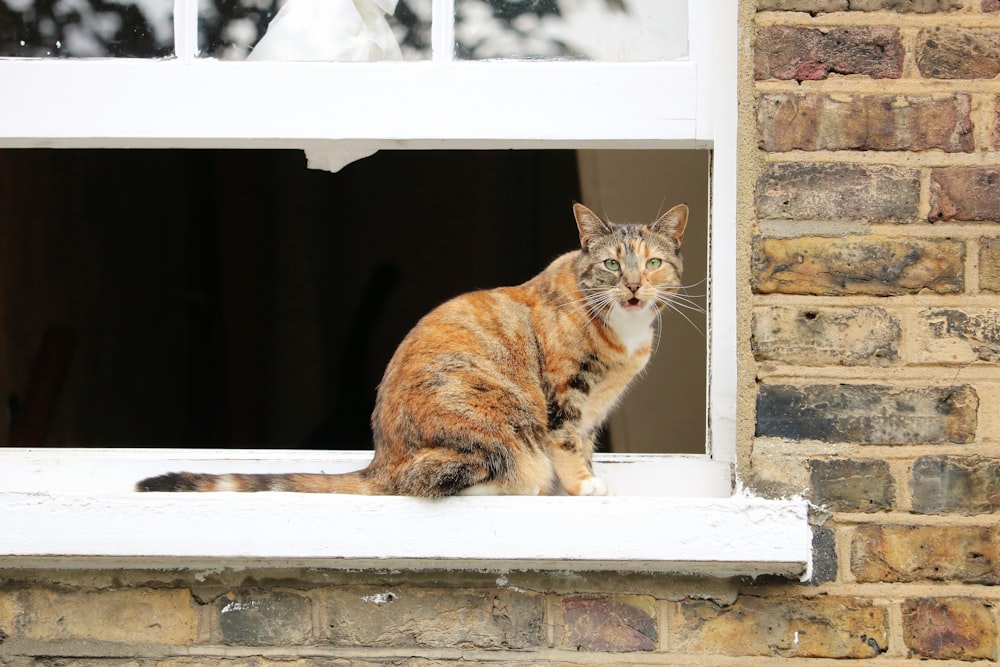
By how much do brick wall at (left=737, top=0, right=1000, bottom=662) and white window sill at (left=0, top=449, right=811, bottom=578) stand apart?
4.3 inches

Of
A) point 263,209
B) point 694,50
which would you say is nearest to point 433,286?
point 263,209

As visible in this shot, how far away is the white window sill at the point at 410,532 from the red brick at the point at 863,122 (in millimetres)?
631

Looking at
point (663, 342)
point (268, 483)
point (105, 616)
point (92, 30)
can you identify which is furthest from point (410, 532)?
point (663, 342)

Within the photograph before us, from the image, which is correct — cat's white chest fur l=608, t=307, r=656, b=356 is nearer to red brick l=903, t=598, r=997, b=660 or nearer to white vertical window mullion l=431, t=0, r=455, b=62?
white vertical window mullion l=431, t=0, r=455, b=62

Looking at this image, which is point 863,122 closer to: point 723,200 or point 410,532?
point 723,200

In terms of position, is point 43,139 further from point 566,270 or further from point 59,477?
point 566,270

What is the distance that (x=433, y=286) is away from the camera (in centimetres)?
562

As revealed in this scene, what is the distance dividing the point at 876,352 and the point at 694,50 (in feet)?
2.18

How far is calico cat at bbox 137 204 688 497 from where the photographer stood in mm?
1861

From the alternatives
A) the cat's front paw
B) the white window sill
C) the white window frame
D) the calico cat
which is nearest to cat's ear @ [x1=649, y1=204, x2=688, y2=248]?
the calico cat

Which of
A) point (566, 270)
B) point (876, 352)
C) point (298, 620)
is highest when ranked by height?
point (566, 270)

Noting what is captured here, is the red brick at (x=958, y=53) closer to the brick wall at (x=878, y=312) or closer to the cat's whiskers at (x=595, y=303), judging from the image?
the brick wall at (x=878, y=312)

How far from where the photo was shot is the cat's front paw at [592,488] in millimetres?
1986

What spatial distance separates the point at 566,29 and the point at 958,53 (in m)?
0.71
